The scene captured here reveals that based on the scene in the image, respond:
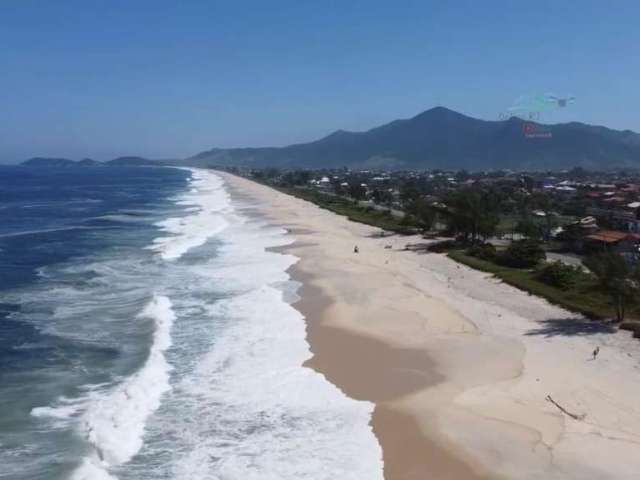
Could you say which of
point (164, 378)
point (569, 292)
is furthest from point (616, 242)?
point (164, 378)

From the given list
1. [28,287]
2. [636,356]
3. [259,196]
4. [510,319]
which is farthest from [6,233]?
A: [259,196]

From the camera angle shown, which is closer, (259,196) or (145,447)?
(145,447)

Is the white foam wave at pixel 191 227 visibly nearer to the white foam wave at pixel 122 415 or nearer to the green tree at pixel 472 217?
the green tree at pixel 472 217

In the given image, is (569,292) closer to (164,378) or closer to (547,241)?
(164,378)

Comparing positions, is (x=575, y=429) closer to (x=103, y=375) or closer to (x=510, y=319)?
(x=510, y=319)

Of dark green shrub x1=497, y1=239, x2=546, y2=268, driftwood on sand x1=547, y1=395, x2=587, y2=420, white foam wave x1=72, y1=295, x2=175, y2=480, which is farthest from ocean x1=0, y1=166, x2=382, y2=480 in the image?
dark green shrub x1=497, y1=239, x2=546, y2=268

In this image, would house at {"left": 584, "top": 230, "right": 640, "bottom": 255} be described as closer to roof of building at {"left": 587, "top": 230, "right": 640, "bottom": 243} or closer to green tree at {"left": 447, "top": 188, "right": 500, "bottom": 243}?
roof of building at {"left": 587, "top": 230, "right": 640, "bottom": 243}

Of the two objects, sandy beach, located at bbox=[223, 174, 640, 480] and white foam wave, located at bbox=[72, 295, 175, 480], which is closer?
white foam wave, located at bbox=[72, 295, 175, 480]
